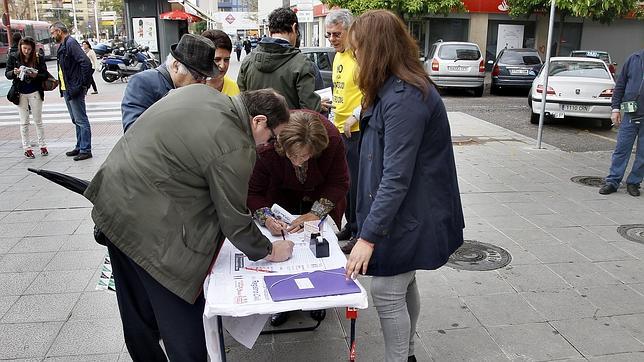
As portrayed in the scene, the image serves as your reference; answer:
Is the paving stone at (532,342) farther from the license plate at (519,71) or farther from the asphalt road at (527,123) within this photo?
the license plate at (519,71)

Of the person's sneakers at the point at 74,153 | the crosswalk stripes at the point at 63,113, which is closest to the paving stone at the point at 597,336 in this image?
the person's sneakers at the point at 74,153

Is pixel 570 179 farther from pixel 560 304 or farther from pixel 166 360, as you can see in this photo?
pixel 166 360

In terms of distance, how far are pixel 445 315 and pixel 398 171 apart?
1.60 metres

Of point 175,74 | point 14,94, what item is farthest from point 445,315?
point 14,94

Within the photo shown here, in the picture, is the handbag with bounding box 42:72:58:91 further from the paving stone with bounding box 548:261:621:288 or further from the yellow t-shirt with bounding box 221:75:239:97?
the paving stone with bounding box 548:261:621:288

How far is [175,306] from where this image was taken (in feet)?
7.47

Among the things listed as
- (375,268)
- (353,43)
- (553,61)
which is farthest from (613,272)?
(553,61)

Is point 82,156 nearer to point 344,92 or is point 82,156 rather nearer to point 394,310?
point 344,92

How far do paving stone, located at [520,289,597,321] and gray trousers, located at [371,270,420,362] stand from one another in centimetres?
136

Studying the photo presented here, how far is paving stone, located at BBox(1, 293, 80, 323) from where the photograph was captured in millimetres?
3420

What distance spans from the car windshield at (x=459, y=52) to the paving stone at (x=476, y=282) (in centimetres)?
1311

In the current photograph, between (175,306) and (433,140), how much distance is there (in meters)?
1.27

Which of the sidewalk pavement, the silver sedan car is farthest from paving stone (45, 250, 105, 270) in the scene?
the silver sedan car

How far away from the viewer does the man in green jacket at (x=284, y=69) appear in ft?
13.3
